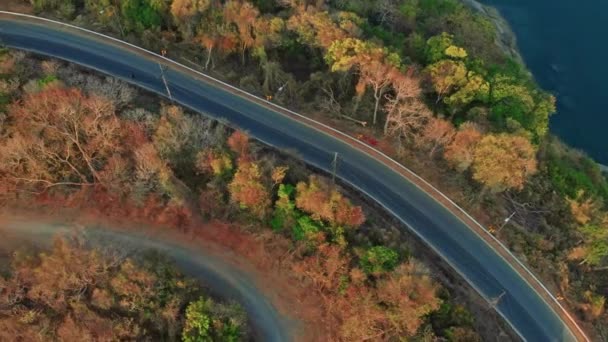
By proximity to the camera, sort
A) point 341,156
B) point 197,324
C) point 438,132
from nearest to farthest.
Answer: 1. point 197,324
2. point 438,132
3. point 341,156

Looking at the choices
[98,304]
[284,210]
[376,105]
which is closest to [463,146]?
[376,105]

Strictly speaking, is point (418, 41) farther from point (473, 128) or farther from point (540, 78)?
point (540, 78)

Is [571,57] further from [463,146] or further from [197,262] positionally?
[197,262]

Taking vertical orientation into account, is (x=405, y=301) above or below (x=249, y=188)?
below

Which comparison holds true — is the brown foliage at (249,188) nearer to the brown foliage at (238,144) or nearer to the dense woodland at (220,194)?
the dense woodland at (220,194)

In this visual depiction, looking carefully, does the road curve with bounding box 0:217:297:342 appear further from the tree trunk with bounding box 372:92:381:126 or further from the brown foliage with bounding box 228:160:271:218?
the tree trunk with bounding box 372:92:381:126

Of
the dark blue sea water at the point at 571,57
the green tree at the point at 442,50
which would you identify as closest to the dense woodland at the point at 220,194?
the green tree at the point at 442,50
